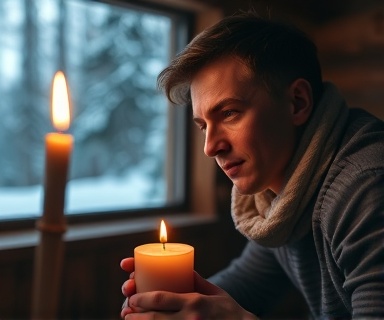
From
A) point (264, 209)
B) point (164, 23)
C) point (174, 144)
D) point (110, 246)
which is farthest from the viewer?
point (174, 144)

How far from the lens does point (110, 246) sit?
1230 mm

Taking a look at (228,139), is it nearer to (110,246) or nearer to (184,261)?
(184,261)

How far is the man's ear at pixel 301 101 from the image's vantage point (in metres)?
0.73

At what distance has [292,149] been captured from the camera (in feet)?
2.41

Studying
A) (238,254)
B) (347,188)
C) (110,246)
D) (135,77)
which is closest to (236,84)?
(347,188)

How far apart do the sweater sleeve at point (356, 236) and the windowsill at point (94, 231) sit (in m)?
0.65

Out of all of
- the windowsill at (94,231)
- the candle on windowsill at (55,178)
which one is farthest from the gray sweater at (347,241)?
the windowsill at (94,231)

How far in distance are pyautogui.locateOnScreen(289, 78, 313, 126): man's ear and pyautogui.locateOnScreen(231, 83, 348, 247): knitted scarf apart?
1cm

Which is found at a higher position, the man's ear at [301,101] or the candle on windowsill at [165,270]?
the man's ear at [301,101]

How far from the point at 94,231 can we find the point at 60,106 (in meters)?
0.74

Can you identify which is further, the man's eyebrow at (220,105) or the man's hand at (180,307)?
the man's eyebrow at (220,105)

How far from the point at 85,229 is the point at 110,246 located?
3.3 inches

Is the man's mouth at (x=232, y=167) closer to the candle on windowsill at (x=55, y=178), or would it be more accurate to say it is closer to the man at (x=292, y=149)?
the man at (x=292, y=149)

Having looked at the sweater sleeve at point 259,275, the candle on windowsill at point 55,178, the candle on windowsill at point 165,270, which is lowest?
the sweater sleeve at point 259,275
